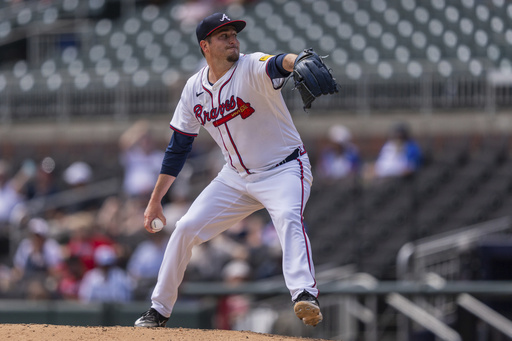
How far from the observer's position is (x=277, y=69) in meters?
4.42

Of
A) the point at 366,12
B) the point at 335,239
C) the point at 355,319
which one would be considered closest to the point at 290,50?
the point at 366,12

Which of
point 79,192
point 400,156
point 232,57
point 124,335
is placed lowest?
point 79,192

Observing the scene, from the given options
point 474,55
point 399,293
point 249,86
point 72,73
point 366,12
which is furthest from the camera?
point 72,73

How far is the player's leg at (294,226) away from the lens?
171 inches

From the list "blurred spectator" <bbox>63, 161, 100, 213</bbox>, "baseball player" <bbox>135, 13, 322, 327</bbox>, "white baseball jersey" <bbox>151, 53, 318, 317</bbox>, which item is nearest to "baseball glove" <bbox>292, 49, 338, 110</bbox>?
"baseball player" <bbox>135, 13, 322, 327</bbox>

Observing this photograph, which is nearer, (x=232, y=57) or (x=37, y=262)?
(x=232, y=57)

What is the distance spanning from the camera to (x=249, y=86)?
4.57m

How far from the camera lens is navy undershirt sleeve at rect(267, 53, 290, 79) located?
Result: 4.41 m

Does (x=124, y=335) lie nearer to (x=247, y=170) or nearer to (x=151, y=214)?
(x=151, y=214)

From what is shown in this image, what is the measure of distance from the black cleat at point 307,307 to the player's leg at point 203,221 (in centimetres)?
74

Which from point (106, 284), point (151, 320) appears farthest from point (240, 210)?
point (106, 284)

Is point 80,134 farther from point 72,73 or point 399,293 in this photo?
point 399,293

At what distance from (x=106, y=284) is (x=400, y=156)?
3241 mm

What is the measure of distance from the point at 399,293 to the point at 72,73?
770cm
